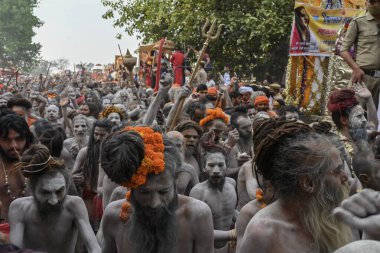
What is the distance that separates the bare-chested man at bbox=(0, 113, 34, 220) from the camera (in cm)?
660

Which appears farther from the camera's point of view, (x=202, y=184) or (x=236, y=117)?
(x=236, y=117)

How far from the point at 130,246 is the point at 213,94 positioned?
9.90 metres

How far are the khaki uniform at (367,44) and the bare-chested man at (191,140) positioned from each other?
1.88 metres

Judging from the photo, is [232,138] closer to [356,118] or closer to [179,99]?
[179,99]

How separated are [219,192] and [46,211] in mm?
2073

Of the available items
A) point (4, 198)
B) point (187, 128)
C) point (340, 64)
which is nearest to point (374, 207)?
point (4, 198)

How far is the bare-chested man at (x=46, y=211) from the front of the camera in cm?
593

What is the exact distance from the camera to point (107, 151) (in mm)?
4574

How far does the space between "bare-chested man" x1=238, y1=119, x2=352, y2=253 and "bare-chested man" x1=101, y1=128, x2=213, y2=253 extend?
3.48 feet

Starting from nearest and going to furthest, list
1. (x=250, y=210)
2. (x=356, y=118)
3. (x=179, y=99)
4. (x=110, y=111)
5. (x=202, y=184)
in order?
(x=250, y=210) < (x=356, y=118) < (x=202, y=184) < (x=179, y=99) < (x=110, y=111)

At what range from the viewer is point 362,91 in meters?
7.31

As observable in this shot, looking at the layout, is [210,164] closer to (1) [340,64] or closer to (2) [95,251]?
(2) [95,251]

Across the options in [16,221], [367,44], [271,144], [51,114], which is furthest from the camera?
[51,114]

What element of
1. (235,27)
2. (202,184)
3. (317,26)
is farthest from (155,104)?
(235,27)
